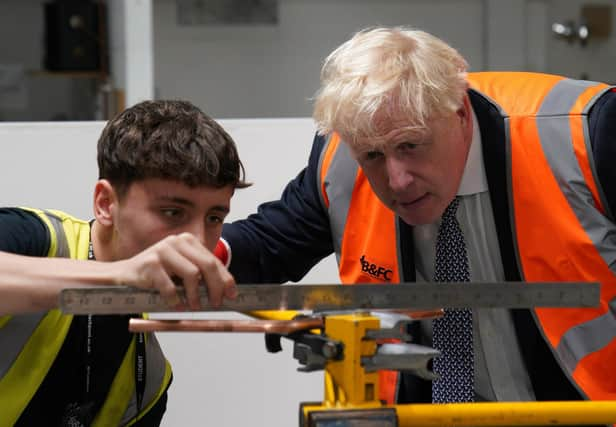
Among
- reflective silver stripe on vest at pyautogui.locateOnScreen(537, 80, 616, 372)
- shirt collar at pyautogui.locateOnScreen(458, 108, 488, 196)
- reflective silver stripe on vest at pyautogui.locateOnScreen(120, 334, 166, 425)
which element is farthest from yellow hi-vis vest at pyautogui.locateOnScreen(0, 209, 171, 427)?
reflective silver stripe on vest at pyautogui.locateOnScreen(537, 80, 616, 372)

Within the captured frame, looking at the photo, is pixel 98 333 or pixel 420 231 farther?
pixel 420 231

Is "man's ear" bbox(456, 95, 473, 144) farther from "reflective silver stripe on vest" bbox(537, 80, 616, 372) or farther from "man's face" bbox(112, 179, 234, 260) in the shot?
"man's face" bbox(112, 179, 234, 260)

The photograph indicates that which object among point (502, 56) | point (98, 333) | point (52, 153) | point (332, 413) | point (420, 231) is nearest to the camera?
point (332, 413)

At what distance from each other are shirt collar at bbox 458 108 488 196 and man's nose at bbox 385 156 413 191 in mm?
158

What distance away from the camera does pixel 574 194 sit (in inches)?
62.8

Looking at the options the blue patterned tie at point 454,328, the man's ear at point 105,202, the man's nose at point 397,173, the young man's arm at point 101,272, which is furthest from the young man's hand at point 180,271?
the blue patterned tie at point 454,328

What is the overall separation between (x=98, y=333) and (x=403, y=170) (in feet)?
1.80

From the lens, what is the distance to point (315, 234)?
6.25ft

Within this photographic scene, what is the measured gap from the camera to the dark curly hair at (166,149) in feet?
4.85

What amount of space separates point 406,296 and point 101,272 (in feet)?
1.26

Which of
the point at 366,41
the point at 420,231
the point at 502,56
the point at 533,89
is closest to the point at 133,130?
the point at 366,41

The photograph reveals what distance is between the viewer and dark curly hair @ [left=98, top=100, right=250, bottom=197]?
148cm

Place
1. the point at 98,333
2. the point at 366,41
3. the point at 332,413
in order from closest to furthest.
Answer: the point at 332,413 → the point at 98,333 → the point at 366,41

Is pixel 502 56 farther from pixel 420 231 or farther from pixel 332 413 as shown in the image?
pixel 332 413
